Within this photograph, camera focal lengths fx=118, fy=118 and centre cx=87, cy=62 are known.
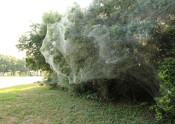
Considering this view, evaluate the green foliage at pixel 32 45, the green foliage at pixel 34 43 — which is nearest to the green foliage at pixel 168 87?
the green foliage at pixel 34 43

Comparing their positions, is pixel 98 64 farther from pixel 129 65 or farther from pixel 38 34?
pixel 38 34

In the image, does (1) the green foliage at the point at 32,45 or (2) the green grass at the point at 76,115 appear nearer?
(2) the green grass at the point at 76,115

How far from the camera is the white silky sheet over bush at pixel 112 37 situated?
326 cm

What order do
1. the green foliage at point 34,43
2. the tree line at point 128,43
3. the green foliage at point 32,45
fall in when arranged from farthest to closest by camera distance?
the green foliage at point 32,45 < the green foliage at point 34,43 < the tree line at point 128,43

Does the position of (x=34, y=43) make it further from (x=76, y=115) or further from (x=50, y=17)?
(x=76, y=115)

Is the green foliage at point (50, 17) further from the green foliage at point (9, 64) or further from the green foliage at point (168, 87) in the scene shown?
the green foliage at point (9, 64)

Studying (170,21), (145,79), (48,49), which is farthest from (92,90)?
(170,21)

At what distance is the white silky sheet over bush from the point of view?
10.7 ft

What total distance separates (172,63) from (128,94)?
4341 millimetres

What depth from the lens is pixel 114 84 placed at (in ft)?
23.0

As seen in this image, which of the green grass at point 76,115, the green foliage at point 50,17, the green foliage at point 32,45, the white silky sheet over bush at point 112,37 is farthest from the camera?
the green foliage at point 32,45

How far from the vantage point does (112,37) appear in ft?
11.3

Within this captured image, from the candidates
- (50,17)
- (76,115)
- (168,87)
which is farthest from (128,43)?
(50,17)

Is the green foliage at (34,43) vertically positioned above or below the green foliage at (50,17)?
below
